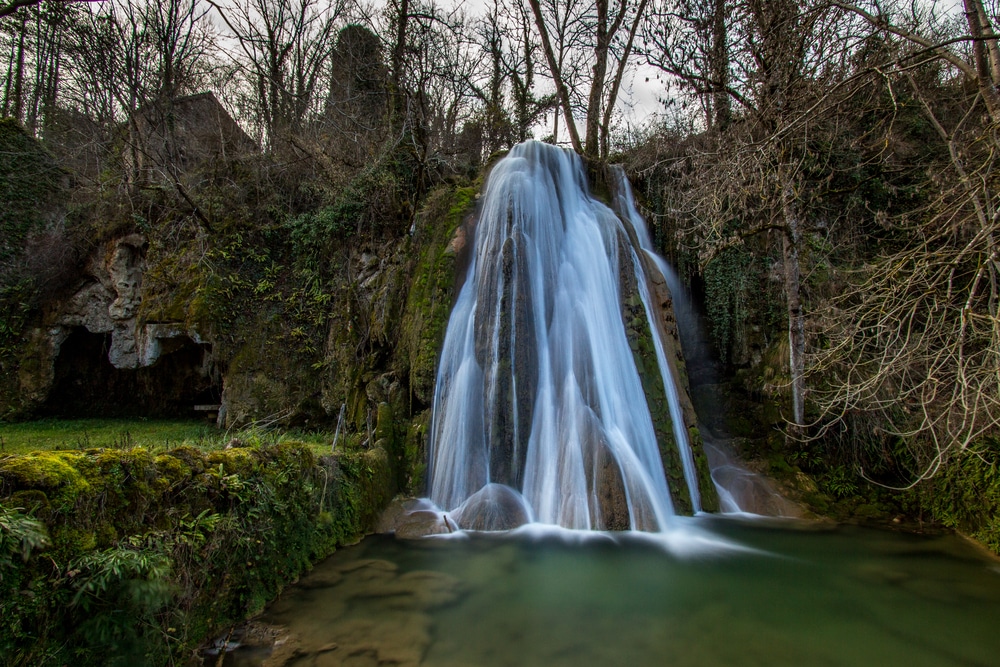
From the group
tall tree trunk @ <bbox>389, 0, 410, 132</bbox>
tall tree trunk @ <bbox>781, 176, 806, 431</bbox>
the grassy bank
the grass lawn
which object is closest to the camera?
the grassy bank

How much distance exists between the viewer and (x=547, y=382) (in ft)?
25.1

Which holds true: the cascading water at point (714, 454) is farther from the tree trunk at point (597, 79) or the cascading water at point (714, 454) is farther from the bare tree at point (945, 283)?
the tree trunk at point (597, 79)

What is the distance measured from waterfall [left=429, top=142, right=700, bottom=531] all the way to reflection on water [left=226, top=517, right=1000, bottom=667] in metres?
0.67

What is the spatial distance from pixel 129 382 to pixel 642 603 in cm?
1386

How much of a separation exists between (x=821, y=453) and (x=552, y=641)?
20.8 ft

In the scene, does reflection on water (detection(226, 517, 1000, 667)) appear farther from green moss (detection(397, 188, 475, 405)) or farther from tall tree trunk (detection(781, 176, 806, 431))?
green moss (detection(397, 188, 475, 405))

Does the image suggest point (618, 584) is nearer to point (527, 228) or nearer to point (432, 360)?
point (432, 360)

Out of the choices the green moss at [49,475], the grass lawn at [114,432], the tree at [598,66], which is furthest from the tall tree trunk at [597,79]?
→ the green moss at [49,475]

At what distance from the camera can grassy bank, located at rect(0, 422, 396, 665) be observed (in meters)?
2.39

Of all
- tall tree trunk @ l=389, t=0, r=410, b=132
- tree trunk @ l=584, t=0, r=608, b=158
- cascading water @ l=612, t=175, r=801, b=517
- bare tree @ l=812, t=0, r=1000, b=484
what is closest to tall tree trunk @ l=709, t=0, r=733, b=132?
bare tree @ l=812, t=0, r=1000, b=484

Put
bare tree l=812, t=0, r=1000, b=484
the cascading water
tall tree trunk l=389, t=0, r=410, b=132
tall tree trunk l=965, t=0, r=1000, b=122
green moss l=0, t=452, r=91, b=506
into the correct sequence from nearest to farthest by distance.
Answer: green moss l=0, t=452, r=91, b=506, bare tree l=812, t=0, r=1000, b=484, tall tree trunk l=965, t=0, r=1000, b=122, the cascading water, tall tree trunk l=389, t=0, r=410, b=132

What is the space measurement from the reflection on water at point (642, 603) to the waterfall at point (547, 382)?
671mm

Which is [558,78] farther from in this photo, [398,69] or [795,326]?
[795,326]

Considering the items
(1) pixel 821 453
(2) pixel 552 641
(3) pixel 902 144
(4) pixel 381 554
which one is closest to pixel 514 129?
(3) pixel 902 144
